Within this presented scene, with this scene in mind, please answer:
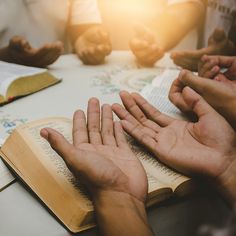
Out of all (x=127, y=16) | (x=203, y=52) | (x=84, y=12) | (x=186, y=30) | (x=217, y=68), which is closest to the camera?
(x=217, y=68)

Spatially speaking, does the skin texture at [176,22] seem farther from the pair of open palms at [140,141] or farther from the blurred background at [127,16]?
the pair of open palms at [140,141]

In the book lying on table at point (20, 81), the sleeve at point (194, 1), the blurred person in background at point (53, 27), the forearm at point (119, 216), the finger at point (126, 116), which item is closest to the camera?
the forearm at point (119, 216)

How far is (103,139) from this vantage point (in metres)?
0.54

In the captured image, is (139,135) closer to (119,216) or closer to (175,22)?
(119,216)

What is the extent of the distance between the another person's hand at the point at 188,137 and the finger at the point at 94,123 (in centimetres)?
5

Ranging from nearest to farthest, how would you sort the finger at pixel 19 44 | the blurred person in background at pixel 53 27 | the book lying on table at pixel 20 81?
the book lying on table at pixel 20 81 < the finger at pixel 19 44 < the blurred person in background at pixel 53 27

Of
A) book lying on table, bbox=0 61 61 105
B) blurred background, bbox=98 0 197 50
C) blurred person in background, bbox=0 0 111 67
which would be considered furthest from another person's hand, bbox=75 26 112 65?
blurred background, bbox=98 0 197 50

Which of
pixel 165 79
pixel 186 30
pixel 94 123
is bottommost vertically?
pixel 186 30

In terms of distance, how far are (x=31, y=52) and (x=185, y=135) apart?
61 centimetres

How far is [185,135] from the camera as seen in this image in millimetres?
568

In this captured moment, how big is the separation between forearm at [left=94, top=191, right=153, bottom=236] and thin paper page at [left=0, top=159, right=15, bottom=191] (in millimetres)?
144

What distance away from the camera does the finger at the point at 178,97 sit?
2.27 feet

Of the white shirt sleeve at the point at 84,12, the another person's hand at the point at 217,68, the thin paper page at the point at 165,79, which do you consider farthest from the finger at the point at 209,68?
the white shirt sleeve at the point at 84,12

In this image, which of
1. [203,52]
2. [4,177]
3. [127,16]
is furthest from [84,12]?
[4,177]
